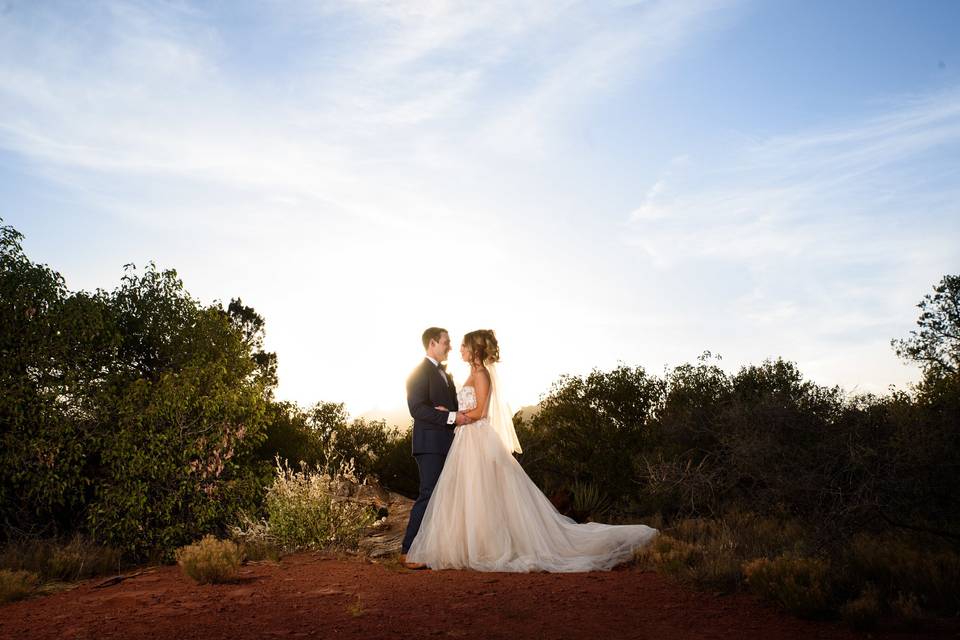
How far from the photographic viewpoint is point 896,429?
30.3 feet

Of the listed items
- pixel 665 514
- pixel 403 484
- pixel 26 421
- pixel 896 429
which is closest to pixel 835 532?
pixel 896 429

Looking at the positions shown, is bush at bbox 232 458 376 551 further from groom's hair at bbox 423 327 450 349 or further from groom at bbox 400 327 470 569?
groom's hair at bbox 423 327 450 349

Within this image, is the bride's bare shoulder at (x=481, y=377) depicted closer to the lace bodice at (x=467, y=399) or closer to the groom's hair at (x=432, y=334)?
the lace bodice at (x=467, y=399)

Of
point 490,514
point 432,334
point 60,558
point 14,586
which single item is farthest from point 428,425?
point 60,558

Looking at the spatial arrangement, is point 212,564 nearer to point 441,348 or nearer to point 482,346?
point 441,348

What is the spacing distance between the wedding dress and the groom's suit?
6.1 inches

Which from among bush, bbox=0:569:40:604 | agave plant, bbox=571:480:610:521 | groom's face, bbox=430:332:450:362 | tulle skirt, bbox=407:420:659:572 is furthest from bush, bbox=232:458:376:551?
agave plant, bbox=571:480:610:521

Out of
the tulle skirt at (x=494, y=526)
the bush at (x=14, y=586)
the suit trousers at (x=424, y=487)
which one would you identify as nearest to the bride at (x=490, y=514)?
the tulle skirt at (x=494, y=526)

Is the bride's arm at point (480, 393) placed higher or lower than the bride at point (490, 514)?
higher

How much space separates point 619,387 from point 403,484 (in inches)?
264

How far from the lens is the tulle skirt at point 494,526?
30.3 ft

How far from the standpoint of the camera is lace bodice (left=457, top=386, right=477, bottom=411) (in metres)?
9.80

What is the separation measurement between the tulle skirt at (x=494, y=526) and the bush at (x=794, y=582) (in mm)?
2052

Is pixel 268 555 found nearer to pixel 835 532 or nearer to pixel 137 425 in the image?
pixel 137 425
